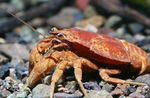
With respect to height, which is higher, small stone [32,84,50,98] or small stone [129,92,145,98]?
small stone [32,84,50,98]

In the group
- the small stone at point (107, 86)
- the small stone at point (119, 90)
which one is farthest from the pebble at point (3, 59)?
the small stone at point (119, 90)

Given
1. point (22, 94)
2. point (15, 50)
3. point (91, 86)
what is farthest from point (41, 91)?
point (15, 50)

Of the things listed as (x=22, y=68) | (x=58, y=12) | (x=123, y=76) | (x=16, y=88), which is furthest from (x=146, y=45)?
(x=58, y=12)

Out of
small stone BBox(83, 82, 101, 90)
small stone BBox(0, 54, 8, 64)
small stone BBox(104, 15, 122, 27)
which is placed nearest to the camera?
small stone BBox(83, 82, 101, 90)

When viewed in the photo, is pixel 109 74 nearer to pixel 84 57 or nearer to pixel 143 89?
pixel 84 57

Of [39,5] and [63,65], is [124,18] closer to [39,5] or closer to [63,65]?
[39,5]

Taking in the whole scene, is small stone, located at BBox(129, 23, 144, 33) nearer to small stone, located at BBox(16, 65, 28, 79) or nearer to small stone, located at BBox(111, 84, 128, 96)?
small stone, located at BBox(16, 65, 28, 79)

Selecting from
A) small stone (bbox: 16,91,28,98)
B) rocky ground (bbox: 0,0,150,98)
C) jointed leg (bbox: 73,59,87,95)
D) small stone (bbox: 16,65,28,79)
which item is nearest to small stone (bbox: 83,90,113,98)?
rocky ground (bbox: 0,0,150,98)
